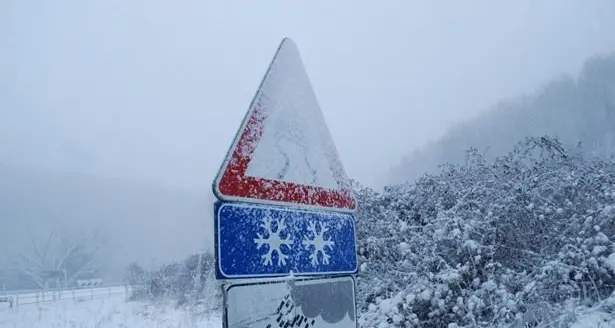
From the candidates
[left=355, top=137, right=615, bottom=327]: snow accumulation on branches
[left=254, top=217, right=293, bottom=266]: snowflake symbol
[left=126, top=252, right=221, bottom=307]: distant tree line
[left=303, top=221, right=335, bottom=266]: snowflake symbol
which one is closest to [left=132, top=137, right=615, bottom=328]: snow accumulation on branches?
[left=355, top=137, right=615, bottom=327]: snow accumulation on branches

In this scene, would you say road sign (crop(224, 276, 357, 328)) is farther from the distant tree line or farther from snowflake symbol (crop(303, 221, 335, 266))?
the distant tree line

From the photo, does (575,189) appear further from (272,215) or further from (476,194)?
(272,215)

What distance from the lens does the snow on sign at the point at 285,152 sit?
4.94ft

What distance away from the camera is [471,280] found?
19.5 feet

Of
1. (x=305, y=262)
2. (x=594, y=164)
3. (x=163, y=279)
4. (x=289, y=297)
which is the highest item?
(x=594, y=164)

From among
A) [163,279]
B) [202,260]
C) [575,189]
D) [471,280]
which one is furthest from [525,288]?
[163,279]

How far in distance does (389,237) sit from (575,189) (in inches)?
115

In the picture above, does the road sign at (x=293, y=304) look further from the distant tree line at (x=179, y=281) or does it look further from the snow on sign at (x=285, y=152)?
the distant tree line at (x=179, y=281)

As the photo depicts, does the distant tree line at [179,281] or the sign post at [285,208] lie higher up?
the sign post at [285,208]

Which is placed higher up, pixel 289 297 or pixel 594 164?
pixel 594 164

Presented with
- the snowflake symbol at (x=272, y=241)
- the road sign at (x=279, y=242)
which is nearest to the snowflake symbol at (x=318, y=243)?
the road sign at (x=279, y=242)

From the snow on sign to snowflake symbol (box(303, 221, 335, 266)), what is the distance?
96 millimetres

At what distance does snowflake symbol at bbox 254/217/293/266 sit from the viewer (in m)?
1.48

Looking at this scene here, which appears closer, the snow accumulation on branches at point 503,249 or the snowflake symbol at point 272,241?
the snowflake symbol at point 272,241
